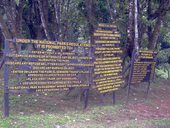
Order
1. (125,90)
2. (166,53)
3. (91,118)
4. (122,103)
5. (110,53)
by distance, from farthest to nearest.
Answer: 1. (166,53)
2. (125,90)
3. (122,103)
4. (110,53)
5. (91,118)

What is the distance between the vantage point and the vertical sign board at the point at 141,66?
35.0 feet

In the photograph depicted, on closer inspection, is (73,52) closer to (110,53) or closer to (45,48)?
(45,48)

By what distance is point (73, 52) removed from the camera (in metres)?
8.45

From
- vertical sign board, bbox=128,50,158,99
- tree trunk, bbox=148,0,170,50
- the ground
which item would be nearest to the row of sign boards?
vertical sign board, bbox=128,50,158,99

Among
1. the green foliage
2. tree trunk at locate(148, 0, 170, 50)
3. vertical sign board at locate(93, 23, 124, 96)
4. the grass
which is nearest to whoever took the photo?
the grass

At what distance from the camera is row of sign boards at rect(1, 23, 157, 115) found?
25.1 ft

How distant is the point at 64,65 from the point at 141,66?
331 cm

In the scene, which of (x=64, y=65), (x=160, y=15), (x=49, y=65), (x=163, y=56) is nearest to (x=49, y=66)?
(x=49, y=65)

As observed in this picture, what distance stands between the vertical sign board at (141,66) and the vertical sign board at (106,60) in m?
0.74

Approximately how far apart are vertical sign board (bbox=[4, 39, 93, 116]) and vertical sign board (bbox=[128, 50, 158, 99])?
2.17 metres

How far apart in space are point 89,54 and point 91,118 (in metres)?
1.49

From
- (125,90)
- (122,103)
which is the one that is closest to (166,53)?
(125,90)

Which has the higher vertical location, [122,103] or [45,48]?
[45,48]

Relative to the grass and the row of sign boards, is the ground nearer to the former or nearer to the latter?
the grass
